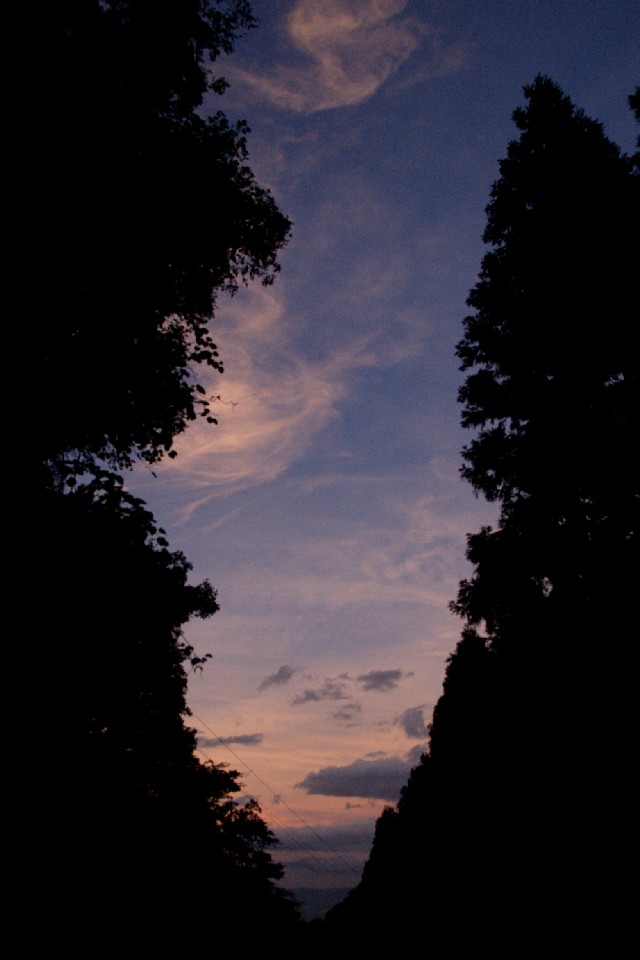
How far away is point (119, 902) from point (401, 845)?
2037cm

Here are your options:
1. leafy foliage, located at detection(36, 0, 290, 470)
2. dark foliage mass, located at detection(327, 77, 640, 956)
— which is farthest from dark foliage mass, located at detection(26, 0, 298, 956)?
dark foliage mass, located at detection(327, 77, 640, 956)

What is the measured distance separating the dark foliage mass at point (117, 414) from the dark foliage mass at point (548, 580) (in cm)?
487

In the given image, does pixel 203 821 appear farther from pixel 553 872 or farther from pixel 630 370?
pixel 630 370

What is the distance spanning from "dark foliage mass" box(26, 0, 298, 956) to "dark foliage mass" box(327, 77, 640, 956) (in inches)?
192

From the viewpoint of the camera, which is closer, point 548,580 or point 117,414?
point 117,414

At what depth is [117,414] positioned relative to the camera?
7020 millimetres

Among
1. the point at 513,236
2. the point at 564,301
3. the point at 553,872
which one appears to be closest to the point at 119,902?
the point at 553,872

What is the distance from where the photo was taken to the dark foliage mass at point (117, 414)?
14.4 feet

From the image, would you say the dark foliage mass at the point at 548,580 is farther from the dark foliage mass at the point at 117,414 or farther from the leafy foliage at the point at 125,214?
the leafy foliage at the point at 125,214

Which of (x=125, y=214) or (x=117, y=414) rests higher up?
(x=125, y=214)

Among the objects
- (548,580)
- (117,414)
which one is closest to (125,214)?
(117,414)

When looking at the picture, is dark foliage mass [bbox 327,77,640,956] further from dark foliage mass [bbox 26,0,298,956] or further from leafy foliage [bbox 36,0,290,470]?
leafy foliage [bbox 36,0,290,470]

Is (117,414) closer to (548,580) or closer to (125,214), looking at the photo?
(125,214)

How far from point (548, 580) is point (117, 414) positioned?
32.3 feet
